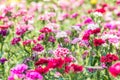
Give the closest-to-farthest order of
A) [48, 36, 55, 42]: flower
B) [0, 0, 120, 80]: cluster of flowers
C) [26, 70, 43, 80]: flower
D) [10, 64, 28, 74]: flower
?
[26, 70, 43, 80]: flower → [0, 0, 120, 80]: cluster of flowers → [10, 64, 28, 74]: flower → [48, 36, 55, 42]: flower

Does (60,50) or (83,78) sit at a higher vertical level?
(60,50)

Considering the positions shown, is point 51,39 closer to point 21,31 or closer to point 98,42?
point 21,31

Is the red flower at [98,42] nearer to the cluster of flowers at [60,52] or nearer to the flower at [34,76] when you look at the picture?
the cluster of flowers at [60,52]

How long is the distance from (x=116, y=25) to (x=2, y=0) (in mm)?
5612

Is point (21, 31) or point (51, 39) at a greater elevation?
point (21, 31)

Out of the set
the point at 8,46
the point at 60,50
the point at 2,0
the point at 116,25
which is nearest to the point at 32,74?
the point at 60,50

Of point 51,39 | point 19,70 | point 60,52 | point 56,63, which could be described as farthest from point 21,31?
point 56,63

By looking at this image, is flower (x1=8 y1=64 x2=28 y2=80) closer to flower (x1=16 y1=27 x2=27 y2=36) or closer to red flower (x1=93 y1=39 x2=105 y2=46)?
red flower (x1=93 y1=39 x2=105 y2=46)

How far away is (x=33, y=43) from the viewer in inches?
A: 208

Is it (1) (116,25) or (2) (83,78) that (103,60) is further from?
(1) (116,25)

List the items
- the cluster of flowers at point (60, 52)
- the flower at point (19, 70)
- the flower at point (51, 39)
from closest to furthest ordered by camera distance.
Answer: the cluster of flowers at point (60, 52), the flower at point (19, 70), the flower at point (51, 39)

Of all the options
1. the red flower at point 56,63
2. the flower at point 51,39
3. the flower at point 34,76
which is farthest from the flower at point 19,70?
the flower at point 51,39

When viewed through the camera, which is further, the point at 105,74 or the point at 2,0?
the point at 2,0

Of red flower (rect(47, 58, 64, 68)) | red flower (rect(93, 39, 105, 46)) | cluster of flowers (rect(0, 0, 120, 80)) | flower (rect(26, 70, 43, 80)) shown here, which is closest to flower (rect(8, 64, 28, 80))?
cluster of flowers (rect(0, 0, 120, 80))
